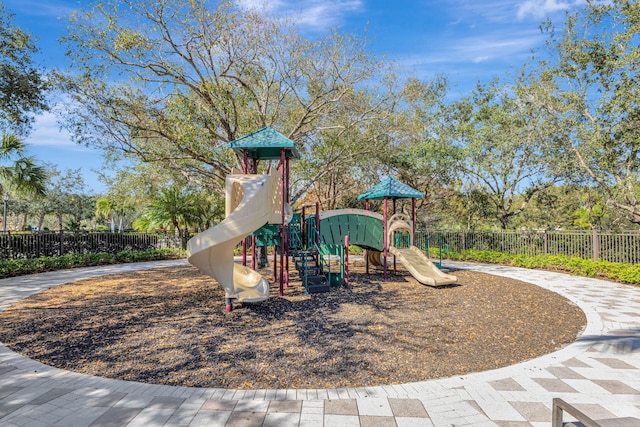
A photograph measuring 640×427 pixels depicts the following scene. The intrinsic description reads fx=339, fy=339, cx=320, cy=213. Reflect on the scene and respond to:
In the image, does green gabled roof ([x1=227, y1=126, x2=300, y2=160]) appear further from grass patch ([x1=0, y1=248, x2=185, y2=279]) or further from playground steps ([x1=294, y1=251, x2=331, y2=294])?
grass patch ([x1=0, y1=248, x2=185, y2=279])

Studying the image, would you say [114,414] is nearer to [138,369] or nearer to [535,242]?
[138,369]

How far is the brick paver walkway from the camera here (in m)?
2.96

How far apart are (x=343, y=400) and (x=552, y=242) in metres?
14.2

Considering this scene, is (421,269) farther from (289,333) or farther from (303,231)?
(289,333)

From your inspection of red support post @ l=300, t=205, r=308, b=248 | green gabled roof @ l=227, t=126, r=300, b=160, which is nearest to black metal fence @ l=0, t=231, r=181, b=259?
green gabled roof @ l=227, t=126, r=300, b=160

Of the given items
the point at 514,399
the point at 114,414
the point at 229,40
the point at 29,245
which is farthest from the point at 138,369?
the point at 29,245

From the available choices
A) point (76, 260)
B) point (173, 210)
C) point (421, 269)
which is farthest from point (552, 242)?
point (76, 260)

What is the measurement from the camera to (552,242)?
14000 mm

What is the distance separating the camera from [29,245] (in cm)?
1334

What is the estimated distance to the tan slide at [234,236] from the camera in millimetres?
6203

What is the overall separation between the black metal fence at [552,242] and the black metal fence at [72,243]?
550 inches

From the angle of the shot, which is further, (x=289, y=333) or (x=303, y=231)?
(x=303, y=231)

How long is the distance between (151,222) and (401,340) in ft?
62.8

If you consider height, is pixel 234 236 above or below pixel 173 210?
below
